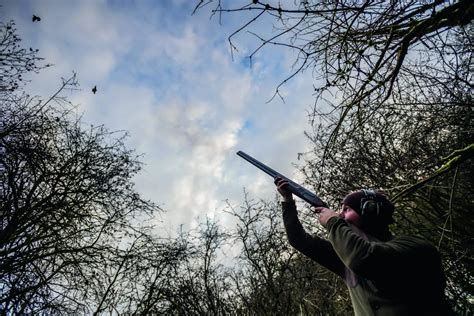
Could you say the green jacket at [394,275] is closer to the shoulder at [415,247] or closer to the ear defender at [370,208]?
the shoulder at [415,247]

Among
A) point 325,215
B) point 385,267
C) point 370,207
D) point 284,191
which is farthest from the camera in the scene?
point 284,191

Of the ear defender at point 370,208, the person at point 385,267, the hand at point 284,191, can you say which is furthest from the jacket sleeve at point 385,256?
the hand at point 284,191

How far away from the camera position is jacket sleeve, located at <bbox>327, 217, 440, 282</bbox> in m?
1.67

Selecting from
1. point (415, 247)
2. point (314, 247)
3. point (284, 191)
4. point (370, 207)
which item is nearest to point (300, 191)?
point (284, 191)

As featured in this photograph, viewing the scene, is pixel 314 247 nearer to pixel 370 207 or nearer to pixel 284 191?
pixel 370 207

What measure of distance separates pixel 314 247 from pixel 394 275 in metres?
0.69

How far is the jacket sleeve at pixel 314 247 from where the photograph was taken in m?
2.22

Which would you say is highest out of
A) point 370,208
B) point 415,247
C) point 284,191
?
point 284,191

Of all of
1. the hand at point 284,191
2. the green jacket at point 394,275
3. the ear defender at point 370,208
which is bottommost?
the green jacket at point 394,275

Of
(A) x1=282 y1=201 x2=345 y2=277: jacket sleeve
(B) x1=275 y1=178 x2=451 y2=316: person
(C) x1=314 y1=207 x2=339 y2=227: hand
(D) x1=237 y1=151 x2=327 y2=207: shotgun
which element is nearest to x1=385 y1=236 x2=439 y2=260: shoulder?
(B) x1=275 y1=178 x2=451 y2=316: person

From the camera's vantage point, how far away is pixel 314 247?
2.30 metres

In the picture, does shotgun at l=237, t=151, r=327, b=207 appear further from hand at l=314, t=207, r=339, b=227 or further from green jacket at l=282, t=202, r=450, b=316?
green jacket at l=282, t=202, r=450, b=316

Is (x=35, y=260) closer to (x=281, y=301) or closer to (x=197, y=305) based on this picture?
(x=197, y=305)

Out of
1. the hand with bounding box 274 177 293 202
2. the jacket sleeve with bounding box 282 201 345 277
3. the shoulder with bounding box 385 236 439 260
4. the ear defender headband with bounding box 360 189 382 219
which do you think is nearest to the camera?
the shoulder with bounding box 385 236 439 260
